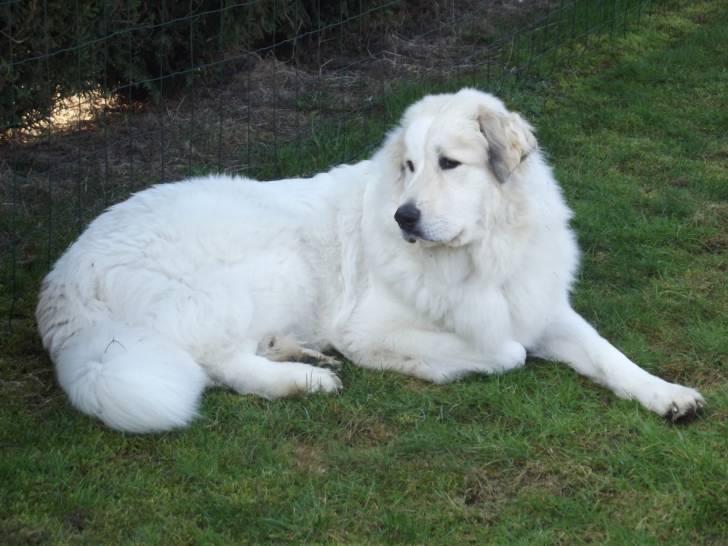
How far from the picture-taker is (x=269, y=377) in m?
4.28

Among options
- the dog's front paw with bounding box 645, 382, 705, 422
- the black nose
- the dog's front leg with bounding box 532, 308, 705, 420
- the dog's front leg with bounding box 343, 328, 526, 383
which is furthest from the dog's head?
the dog's front paw with bounding box 645, 382, 705, 422

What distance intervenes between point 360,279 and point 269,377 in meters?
0.71

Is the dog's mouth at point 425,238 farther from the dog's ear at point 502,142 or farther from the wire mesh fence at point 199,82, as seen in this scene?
the wire mesh fence at point 199,82

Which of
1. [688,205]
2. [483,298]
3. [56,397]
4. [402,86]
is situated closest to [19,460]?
[56,397]

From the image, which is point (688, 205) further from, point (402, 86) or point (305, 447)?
point (305, 447)

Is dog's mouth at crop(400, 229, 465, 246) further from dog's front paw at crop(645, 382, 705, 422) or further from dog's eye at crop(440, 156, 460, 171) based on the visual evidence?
dog's front paw at crop(645, 382, 705, 422)

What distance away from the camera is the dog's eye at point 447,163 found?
4.23m

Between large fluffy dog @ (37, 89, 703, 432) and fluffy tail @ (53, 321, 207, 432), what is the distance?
0.03 ft

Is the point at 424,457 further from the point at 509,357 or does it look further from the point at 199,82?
the point at 199,82

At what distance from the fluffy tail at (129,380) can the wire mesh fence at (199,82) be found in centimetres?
101

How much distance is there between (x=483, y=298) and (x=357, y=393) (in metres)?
0.65

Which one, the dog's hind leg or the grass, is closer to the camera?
the grass

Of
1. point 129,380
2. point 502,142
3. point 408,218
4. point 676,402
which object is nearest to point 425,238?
point 408,218

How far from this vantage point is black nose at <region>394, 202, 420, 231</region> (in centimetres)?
416
